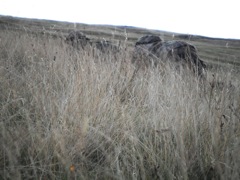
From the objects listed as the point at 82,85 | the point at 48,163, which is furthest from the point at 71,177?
the point at 82,85

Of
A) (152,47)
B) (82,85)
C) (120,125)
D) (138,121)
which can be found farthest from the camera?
(152,47)

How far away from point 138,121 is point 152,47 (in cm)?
487

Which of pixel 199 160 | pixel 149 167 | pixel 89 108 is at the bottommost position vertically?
pixel 149 167

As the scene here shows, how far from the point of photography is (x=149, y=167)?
1.40 m

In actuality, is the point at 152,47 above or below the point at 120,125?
above

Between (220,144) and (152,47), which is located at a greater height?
(152,47)

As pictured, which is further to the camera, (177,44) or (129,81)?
(177,44)

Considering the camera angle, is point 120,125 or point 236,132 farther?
point 120,125

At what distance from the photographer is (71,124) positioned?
1532 millimetres

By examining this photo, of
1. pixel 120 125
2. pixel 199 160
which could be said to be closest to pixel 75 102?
pixel 120 125

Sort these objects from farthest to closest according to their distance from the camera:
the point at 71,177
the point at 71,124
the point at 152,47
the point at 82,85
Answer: the point at 152,47 < the point at 82,85 < the point at 71,124 < the point at 71,177

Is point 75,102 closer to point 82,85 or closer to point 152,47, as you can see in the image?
point 82,85

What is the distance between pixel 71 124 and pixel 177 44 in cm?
502

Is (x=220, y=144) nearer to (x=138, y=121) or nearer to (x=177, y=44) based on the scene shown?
(x=138, y=121)
